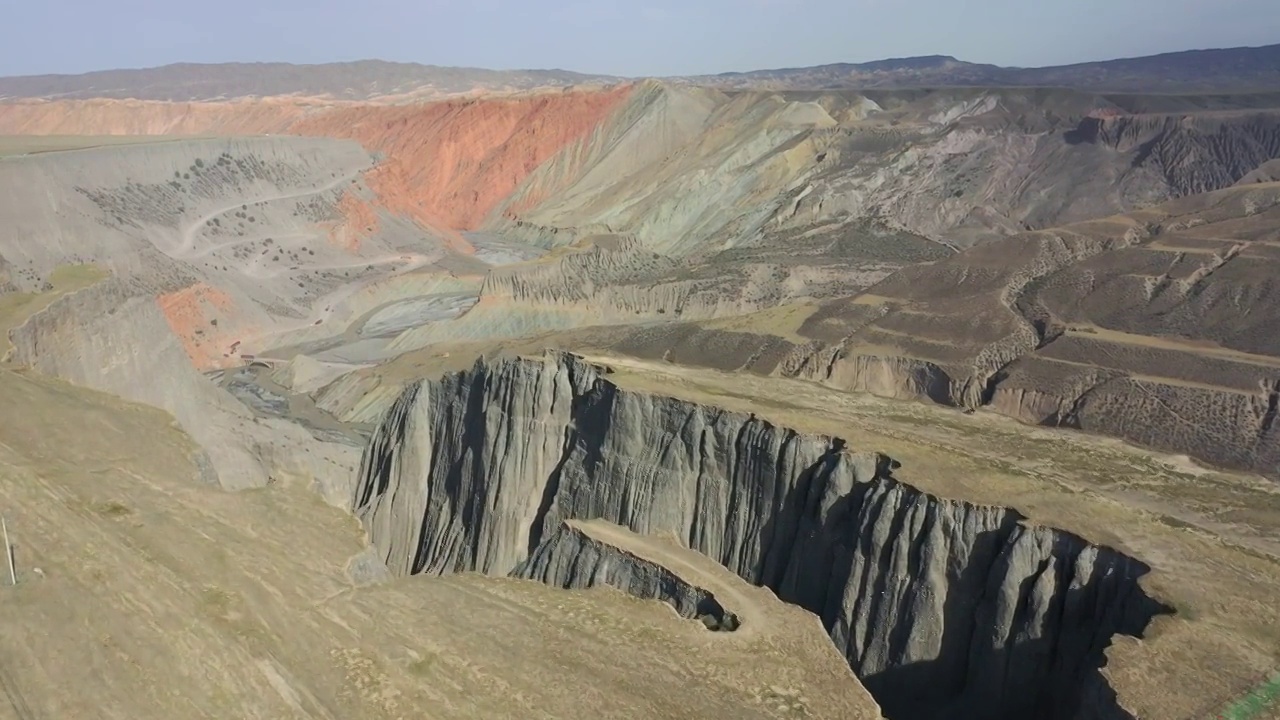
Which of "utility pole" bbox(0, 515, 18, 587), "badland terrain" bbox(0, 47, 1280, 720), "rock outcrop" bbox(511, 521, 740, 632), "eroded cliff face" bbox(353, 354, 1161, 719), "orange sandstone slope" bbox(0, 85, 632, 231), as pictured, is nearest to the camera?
"utility pole" bbox(0, 515, 18, 587)

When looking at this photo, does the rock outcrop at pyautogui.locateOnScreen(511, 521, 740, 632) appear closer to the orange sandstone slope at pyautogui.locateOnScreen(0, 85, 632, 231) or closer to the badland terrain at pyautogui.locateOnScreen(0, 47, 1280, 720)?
the badland terrain at pyautogui.locateOnScreen(0, 47, 1280, 720)

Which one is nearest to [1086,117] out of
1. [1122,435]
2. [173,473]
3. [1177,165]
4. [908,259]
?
[1177,165]

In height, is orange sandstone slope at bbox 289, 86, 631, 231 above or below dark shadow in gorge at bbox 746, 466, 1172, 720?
above

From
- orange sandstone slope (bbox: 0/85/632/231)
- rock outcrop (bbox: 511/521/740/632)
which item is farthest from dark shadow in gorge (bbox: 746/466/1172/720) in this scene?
orange sandstone slope (bbox: 0/85/632/231)

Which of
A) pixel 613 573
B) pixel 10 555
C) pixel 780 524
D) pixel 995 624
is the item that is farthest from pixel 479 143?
pixel 10 555

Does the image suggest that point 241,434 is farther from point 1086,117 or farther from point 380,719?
point 1086,117

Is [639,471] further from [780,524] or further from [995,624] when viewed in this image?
[995,624]
